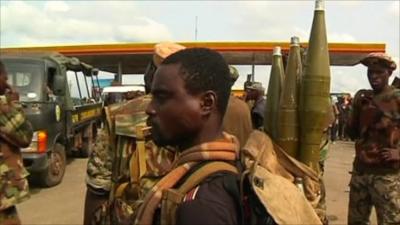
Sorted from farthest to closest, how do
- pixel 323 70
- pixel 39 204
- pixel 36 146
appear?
pixel 36 146 → pixel 39 204 → pixel 323 70

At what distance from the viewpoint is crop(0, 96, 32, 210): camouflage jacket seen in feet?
13.4

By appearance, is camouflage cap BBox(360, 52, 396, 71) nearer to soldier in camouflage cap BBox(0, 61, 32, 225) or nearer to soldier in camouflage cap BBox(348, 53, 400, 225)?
soldier in camouflage cap BBox(348, 53, 400, 225)

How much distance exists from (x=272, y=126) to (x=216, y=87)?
42 cm

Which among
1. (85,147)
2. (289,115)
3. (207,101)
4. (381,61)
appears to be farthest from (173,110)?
(85,147)

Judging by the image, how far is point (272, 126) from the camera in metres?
1.95

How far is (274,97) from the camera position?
1.99 meters

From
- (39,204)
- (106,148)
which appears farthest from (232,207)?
(39,204)

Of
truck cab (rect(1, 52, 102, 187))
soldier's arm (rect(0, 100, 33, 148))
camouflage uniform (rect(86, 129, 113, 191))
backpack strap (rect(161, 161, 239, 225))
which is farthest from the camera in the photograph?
truck cab (rect(1, 52, 102, 187))

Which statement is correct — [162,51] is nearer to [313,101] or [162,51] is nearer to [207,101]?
[313,101]

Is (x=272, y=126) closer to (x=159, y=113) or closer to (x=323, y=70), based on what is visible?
(x=323, y=70)

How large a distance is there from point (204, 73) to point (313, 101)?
0.49 m

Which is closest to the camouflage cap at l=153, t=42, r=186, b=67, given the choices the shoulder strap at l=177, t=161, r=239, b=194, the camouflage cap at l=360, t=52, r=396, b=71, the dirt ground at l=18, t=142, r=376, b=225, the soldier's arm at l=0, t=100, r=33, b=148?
the shoulder strap at l=177, t=161, r=239, b=194

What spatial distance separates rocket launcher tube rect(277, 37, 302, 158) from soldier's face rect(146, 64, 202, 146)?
40cm

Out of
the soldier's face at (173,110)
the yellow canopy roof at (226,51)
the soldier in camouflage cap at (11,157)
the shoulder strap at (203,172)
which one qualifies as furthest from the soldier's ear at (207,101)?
the yellow canopy roof at (226,51)
